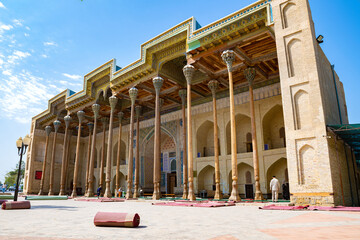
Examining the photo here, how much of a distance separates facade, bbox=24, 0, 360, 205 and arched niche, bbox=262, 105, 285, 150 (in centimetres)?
6

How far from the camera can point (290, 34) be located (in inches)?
418

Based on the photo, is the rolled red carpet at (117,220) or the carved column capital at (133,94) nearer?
the rolled red carpet at (117,220)

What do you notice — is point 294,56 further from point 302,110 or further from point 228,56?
point 228,56

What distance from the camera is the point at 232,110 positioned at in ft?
40.2

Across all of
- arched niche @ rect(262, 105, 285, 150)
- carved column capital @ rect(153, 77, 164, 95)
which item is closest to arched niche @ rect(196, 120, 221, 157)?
arched niche @ rect(262, 105, 285, 150)

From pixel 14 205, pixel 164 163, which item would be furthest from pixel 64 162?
pixel 14 205

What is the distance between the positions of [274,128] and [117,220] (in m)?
14.6

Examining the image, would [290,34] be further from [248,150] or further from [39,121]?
[39,121]

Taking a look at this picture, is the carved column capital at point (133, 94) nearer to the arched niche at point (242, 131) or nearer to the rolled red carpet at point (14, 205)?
the arched niche at point (242, 131)

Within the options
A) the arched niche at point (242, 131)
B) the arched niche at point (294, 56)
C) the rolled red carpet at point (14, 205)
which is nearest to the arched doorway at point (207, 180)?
the arched niche at point (242, 131)

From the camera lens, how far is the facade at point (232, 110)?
955cm

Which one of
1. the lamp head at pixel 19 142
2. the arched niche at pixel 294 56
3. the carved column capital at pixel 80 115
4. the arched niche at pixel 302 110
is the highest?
the carved column capital at pixel 80 115

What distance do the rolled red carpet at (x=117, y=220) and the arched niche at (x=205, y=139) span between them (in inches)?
590

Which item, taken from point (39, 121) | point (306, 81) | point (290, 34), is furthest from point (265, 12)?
point (39, 121)
